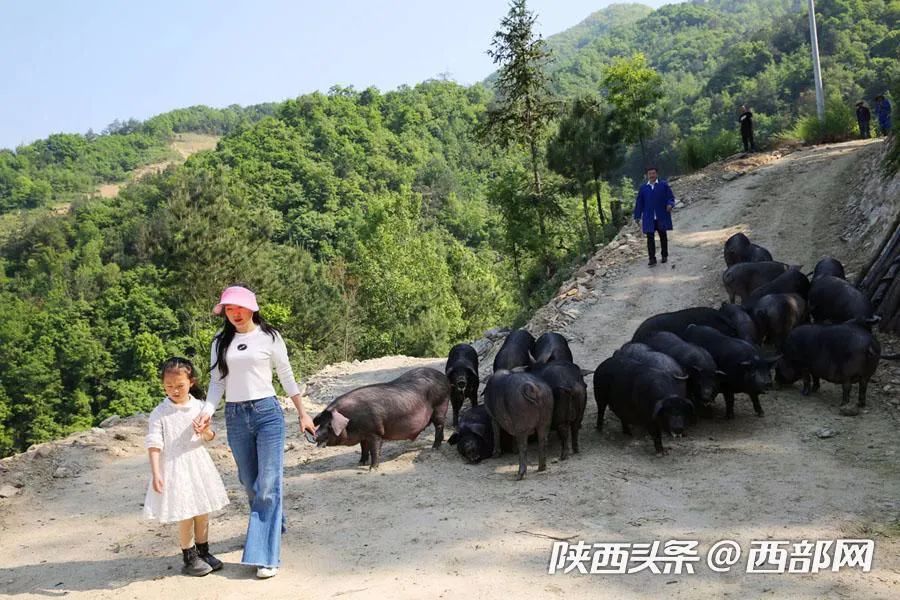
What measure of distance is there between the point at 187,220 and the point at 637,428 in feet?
104

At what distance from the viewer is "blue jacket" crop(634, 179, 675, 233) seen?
14.2 meters

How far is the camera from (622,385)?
815cm

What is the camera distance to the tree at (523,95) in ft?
80.8

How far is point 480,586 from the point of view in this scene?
4.84m

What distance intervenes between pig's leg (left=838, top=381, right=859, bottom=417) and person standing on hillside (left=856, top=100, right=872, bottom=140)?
16.9m

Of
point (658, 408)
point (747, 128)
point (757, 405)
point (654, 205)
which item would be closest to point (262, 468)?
point (658, 408)

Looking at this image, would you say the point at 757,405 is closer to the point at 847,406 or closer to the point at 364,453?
the point at 847,406

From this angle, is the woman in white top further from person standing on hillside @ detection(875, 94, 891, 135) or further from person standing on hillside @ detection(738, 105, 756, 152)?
person standing on hillside @ detection(875, 94, 891, 135)

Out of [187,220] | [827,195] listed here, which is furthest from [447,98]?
[827,195]

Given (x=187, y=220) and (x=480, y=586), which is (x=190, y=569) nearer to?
(x=480, y=586)

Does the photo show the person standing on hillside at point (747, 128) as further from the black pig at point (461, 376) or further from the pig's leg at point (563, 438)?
the pig's leg at point (563, 438)

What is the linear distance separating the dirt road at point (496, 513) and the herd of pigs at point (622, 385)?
292 mm

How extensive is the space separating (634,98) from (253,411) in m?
21.6

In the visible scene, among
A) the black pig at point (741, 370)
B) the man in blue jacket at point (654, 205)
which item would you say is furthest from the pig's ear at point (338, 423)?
the man in blue jacket at point (654, 205)
